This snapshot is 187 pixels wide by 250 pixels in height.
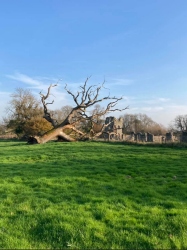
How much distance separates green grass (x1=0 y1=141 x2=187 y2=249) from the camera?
182 inches

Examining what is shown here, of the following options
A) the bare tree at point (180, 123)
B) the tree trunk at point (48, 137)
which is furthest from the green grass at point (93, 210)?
the bare tree at point (180, 123)

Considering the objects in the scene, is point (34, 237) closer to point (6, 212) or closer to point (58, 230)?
point (58, 230)

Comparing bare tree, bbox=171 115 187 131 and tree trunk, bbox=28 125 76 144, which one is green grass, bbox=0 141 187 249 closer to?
tree trunk, bbox=28 125 76 144

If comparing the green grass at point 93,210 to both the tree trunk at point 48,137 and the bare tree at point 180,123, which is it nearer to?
the tree trunk at point 48,137

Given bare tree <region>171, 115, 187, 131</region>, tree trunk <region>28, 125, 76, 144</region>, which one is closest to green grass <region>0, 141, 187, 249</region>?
tree trunk <region>28, 125, 76, 144</region>

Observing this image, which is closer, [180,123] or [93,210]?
[93,210]

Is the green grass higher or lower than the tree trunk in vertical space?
lower

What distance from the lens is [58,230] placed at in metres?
5.01

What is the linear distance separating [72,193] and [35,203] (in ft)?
4.31

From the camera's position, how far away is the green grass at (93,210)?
182 inches

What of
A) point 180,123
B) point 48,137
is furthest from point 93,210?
point 180,123

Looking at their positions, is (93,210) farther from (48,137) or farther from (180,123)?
(180,123)

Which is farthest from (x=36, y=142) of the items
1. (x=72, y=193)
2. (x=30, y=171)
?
(x=72, y=193)

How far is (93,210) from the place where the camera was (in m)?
6.06
